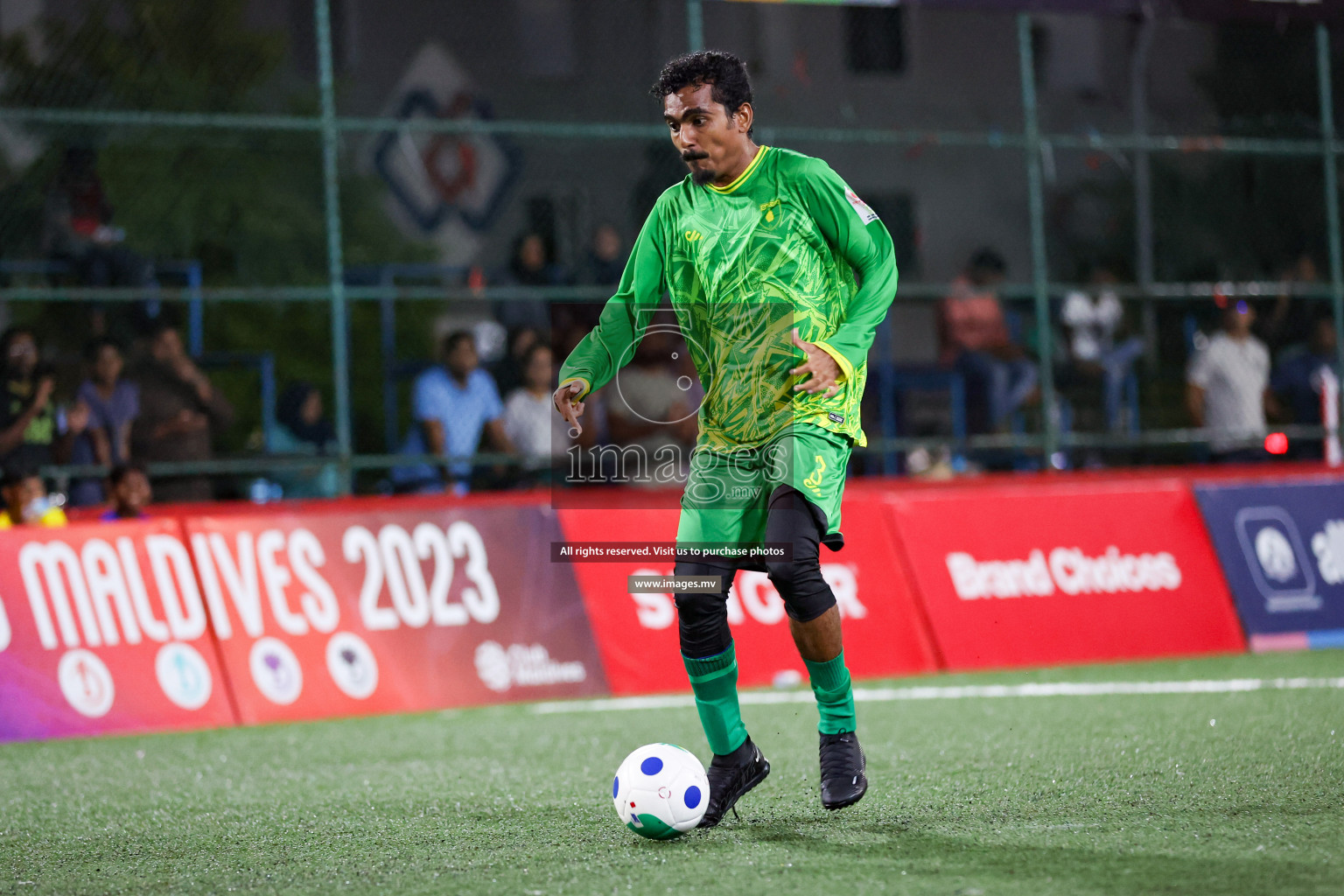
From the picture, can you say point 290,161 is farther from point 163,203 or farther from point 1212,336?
point 1212,336

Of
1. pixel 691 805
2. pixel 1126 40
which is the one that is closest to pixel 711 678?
pixel 691 805

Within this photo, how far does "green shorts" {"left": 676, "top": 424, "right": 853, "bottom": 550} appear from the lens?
4.73 metres

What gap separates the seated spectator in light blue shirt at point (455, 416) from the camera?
10984 mm

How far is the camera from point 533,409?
36.1ft

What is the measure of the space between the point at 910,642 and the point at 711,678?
4.79 metres

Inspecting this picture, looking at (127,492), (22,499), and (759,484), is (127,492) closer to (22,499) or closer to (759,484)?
(22,499)

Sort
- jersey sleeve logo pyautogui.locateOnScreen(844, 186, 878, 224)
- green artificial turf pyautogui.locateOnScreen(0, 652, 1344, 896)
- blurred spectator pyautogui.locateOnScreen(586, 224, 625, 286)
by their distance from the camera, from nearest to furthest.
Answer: green artificial turf pyautogui.locateOnScreen(0, 652, 1344, 896) < jersey sleeve logo pyautogui.locateOnScreen(844, 186, 878, 224) < blurred spectator pyautogui.locateOnScreen(586, 224, 625, 286)

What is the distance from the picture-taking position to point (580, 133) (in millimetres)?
11125

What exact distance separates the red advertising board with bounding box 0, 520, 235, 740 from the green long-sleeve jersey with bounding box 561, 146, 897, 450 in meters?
4.28

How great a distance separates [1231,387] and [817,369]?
29.8 feet

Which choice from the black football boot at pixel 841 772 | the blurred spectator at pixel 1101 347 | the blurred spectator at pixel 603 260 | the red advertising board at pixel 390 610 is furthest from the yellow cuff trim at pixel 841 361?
the blurred spectator at pixel 1101 347

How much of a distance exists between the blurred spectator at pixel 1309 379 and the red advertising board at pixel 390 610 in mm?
7076

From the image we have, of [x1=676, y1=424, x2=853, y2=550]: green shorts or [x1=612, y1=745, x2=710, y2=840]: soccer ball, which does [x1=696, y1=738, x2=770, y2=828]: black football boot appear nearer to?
[x1=612, y1=745, x2=710, y2=840]: soccer ball

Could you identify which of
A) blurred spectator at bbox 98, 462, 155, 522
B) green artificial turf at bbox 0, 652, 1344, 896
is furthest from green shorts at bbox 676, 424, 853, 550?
blurred spectator at bbox 98, 462, 155, 522
